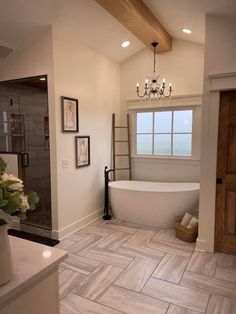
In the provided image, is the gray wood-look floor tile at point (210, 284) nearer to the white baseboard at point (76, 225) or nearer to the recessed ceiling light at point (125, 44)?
the white baseboard at point (76, 225)

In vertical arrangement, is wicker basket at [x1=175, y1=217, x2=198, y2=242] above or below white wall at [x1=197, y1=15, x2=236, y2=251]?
below

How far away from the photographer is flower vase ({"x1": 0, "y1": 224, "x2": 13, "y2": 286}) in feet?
3.11

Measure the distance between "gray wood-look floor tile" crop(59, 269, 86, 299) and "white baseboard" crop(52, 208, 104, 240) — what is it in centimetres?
81

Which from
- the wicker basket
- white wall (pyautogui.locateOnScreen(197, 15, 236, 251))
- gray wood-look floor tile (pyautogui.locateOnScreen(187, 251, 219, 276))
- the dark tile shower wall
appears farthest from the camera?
the dark tile shower wall

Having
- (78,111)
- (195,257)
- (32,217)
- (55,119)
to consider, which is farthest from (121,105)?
(195,257)

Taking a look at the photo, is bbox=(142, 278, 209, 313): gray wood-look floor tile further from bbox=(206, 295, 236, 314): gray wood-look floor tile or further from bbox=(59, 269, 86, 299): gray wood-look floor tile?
bbox=(59, 269, 86, 299): gray wood-look floor tile

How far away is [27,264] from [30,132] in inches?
163

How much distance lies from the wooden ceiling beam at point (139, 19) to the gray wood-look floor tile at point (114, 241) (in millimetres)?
2924

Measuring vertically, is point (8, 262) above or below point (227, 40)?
below

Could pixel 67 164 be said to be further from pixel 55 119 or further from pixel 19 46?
pixel 19 46

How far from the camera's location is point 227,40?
2740 millimetres

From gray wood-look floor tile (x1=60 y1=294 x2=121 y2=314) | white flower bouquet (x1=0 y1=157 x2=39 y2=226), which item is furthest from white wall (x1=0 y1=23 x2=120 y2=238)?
white flower bouquet (x1=0 y1=157 x2=39 y2=226)

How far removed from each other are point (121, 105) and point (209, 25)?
2.30 meters

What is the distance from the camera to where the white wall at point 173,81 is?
409 cm
